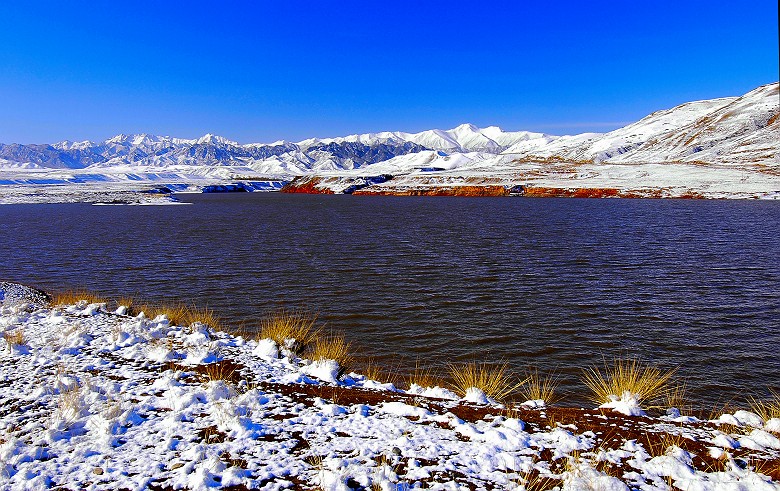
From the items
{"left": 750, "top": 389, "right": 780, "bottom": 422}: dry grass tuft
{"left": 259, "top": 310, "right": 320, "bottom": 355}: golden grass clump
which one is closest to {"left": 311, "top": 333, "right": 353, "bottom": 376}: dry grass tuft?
{"left": 259, "top": 310, "right": 320, "bottom": 355}: golden grass clump

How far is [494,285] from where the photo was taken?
2236 cm

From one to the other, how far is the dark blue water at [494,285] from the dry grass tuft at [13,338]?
6.47 m

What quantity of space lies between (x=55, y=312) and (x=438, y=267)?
1826 centimetres

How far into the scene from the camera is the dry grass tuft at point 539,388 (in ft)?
34.4

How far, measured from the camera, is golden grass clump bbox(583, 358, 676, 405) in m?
10.1

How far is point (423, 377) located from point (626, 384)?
4.65 meters

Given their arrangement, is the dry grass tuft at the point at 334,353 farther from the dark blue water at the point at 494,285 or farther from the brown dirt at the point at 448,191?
the brown dirt at the point at 448,191

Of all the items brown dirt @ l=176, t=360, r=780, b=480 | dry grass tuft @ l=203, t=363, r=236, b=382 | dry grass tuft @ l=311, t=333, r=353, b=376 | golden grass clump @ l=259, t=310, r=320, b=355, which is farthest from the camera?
golden grass clump @ l=259, t=310, r=320, b=355

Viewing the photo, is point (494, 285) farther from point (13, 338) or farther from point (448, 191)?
point (448, 191)

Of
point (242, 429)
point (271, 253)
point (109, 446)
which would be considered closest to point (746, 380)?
point (242, 429)

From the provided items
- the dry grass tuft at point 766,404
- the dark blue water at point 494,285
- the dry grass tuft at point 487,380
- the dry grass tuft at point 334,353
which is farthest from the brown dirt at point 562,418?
the dark blue water at point 494,285

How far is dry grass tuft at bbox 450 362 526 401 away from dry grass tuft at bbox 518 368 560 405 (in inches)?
7.9

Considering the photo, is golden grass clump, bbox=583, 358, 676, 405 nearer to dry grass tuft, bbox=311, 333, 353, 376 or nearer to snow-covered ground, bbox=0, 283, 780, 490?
snow-covered ground, bbox=0, 283, 780, 490

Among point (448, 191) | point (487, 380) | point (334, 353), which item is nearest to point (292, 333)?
point (334, 353)
